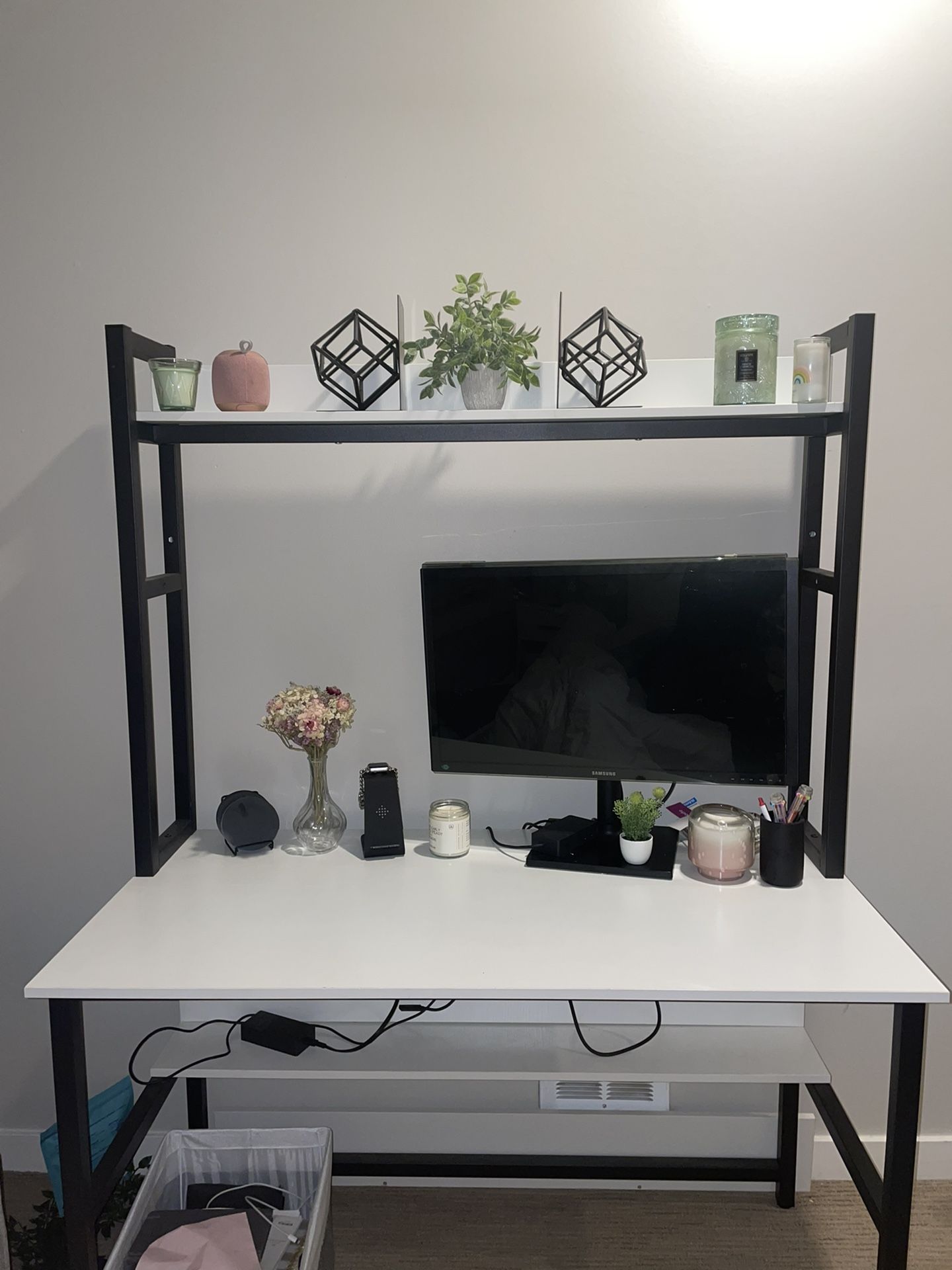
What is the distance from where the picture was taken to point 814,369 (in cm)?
154

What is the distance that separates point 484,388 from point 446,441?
4.3 inches

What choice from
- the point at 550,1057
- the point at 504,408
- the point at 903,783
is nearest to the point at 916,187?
the point at 504,408

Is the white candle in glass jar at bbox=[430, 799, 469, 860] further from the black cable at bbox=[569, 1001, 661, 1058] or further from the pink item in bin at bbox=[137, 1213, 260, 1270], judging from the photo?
the pink item in bin at bbox=[137, 1213, 260, 1270]

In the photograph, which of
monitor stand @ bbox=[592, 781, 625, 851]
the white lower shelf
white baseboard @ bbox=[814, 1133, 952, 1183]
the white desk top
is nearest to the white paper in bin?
the white lower shelf

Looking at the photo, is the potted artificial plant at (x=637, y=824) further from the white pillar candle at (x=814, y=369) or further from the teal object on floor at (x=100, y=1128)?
the teal object on floor at (x=100, y=1128)

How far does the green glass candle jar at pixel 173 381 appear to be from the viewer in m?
1.56

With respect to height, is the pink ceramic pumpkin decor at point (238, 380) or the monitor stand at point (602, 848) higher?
the pink ceramic pumpkin decor at point (238, 380)

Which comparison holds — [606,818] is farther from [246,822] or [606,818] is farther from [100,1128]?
[100,1128]

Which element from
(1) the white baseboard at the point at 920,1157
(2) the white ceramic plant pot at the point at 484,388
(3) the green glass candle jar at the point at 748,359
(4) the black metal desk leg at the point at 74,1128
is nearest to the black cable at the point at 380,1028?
(4) the black metal desk leg at the point at 74,1128

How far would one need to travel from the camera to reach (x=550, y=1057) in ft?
5.78

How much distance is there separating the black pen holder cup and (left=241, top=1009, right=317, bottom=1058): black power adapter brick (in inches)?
37.4

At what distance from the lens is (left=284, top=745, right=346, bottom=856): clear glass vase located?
1774 millimetres

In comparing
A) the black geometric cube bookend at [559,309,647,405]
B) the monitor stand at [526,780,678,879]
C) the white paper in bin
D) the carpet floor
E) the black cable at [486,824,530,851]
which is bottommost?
the carpet floor

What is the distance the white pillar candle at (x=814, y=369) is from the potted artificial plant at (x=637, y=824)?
738 mm
